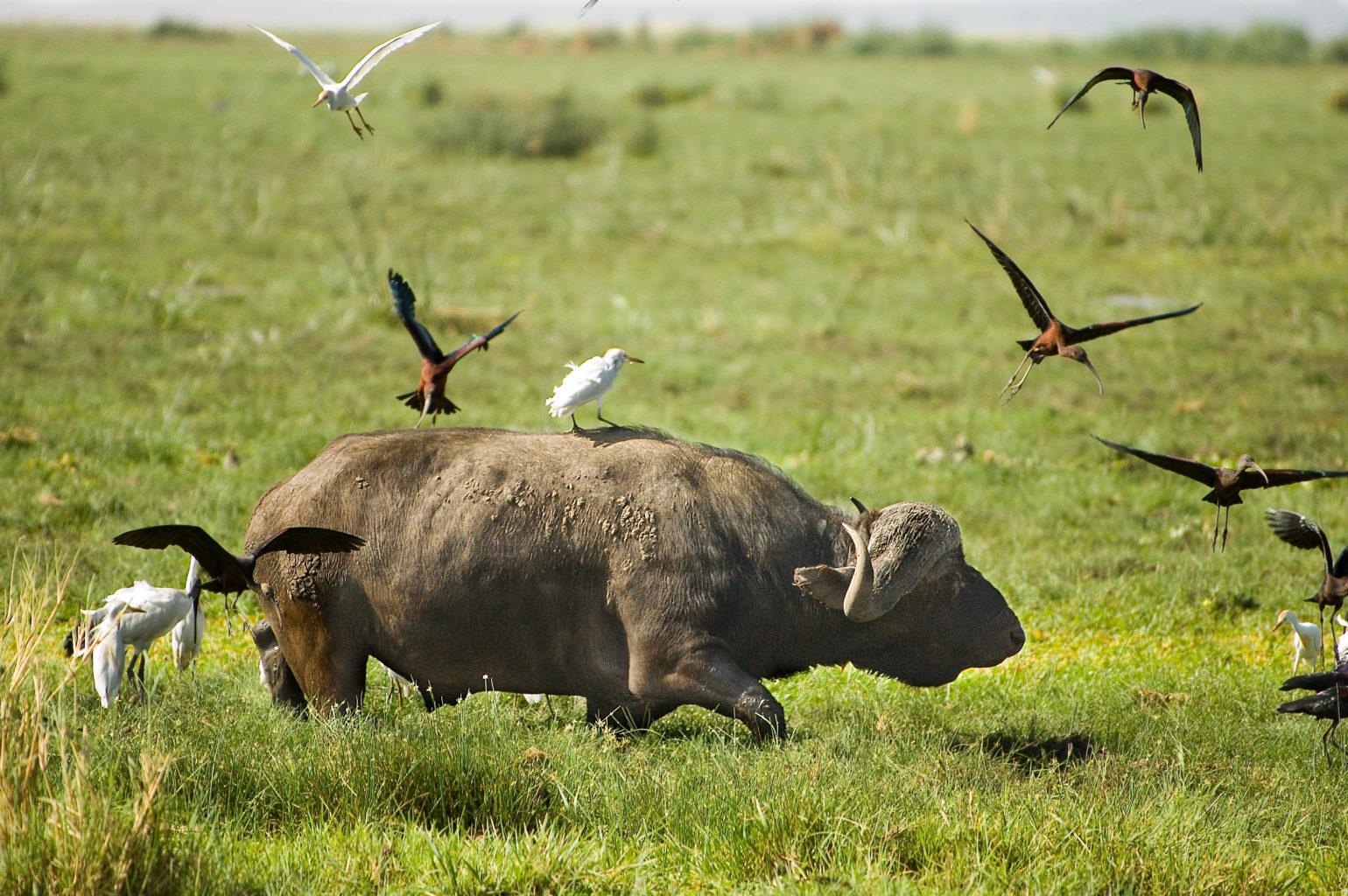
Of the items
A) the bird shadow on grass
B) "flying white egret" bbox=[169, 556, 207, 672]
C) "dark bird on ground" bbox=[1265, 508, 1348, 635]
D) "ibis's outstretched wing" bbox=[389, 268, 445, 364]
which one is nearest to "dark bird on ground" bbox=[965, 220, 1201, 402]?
"dark bird on ground" bbox=[1265, 508, 1348, 635]

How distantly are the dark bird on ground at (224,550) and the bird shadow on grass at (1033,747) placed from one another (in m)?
2.77

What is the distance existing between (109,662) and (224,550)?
0.98 meters

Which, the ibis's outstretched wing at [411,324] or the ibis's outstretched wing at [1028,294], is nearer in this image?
the ibis's outstretched wing at [1028,294]

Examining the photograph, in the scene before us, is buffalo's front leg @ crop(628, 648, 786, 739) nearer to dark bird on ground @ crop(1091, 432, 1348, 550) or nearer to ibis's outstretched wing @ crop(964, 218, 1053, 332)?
dark bird on ground @ crop(1091, 432, 1348, 550)

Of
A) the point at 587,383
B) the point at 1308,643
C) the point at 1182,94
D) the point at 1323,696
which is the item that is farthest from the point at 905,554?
the point at 1308,643

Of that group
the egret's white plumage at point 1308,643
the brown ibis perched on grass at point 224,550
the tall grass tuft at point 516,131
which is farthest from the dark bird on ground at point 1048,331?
the tall grass tuft at point 516,131

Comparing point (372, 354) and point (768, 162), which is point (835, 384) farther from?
point (768, 162)

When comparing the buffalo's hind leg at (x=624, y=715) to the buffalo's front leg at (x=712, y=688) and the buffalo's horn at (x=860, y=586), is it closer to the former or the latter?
the buffalo's front leg at (x=712, y=688)

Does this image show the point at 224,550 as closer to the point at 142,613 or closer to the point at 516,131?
the point at 142,613

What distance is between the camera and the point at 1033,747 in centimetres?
574

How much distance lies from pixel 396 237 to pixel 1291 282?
11.9 m

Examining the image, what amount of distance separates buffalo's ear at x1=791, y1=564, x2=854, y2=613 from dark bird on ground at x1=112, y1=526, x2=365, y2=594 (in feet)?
5.98

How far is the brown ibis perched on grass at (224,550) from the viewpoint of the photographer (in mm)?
4434

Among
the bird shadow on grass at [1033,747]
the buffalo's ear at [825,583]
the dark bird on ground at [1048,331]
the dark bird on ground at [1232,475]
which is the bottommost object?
the bird shadow on grass at [1033,747]
